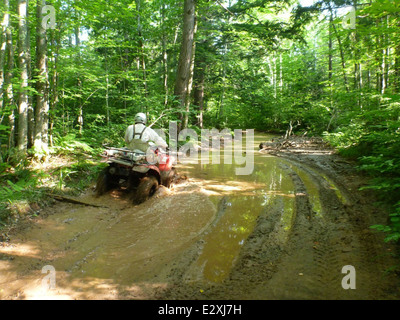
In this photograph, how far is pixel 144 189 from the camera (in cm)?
475

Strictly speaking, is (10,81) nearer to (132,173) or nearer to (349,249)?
(132,173)

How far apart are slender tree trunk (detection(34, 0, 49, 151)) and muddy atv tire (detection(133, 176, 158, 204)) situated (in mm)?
2740

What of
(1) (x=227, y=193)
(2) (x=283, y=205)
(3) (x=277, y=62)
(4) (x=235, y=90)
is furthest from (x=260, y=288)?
(3) (x=277, y=62)

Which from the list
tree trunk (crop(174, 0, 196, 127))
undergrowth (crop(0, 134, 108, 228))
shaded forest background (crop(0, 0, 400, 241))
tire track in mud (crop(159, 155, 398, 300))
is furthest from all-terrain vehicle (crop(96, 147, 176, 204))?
tree trunk (crop(174, 0, 196, 127))

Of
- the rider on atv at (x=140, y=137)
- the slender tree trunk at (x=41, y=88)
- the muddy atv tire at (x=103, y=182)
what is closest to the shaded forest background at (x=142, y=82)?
the slender tree trunk at (x=41, y=88)

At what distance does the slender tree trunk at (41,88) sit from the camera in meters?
5.75

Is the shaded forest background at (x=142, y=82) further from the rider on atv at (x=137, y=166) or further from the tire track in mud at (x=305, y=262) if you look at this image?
the rider on atv at (x=137, y=166)

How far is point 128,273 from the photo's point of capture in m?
2.68

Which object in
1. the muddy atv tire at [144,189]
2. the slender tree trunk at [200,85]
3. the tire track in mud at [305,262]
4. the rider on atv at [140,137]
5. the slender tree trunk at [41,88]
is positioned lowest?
the tire track in mud at [305,262]

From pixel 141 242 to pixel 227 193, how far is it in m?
2.64

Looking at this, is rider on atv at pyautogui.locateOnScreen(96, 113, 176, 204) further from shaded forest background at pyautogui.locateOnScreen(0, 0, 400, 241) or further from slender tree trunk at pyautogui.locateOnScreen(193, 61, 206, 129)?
slender tree trunk at pyautogui.locateOnScreen(193, 61, 206, 129)

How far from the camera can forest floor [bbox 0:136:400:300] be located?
7.88 feet

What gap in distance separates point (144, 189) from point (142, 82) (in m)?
6.77

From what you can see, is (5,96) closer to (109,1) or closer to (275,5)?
(109,1)
